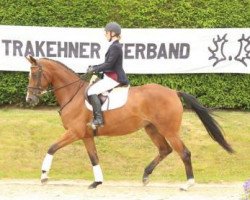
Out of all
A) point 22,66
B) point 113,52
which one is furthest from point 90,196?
point 22,66

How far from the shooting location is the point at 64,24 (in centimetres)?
1777

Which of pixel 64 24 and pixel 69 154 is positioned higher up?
pixel 64 24

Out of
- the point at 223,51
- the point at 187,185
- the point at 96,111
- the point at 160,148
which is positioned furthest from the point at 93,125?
the point at 223,51

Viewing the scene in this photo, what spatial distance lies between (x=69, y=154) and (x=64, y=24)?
4227mm

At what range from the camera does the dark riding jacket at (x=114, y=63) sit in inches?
475

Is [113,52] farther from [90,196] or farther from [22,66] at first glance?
[22,66]

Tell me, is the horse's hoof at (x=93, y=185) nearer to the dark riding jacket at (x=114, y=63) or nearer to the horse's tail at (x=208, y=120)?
the dark riding jacket at (x=114, y=63)

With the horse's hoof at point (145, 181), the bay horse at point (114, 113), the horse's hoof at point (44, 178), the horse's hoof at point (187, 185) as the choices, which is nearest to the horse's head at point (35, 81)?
the bay horse at point (114, 113)

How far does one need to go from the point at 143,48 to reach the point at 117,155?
12.6ft

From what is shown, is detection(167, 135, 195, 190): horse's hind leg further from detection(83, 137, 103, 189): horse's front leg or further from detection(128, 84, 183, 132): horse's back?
detection(83, 137, 103, 189): horse's front leg

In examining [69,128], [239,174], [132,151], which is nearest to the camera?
[69,128]

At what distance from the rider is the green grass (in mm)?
2116

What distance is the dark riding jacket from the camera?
12.1m

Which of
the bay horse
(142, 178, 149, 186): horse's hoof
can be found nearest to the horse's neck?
the bay horse
